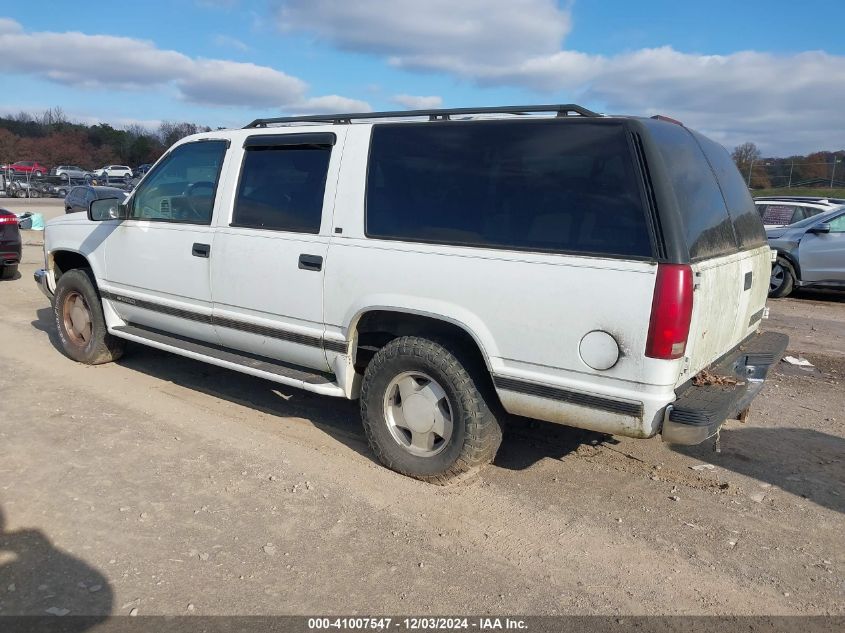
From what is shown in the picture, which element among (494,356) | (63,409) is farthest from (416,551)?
(63,409)

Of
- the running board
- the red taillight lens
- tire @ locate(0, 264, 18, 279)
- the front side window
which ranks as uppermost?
the front side window

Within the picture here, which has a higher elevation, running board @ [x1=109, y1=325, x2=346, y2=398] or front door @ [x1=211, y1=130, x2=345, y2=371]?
front door @ [x1=211, y1=130, x2=345, y2=371]

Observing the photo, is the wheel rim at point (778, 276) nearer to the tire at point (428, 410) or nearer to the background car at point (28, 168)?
the tire at point (428, 410)

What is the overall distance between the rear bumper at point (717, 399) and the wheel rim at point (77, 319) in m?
5.09

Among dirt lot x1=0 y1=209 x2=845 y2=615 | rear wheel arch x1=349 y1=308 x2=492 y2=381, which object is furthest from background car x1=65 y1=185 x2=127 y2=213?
rear wheel arch x1=349 y1=308 x2=492 y2=381

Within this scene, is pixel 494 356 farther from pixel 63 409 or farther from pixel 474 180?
pixel 63 409

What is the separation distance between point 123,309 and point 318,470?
8.59ft

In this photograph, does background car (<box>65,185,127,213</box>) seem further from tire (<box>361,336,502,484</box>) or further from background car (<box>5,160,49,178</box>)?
background car (<box>5,160,49,178</box>)

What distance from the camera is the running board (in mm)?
4529

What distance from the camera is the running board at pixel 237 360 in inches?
178

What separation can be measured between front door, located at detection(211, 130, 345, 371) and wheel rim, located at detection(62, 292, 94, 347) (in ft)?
6.61

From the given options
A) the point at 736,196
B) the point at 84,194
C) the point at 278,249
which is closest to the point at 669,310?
the point at 736,196

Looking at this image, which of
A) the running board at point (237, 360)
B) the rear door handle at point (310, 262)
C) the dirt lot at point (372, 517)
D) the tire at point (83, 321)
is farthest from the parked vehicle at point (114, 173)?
the rear door handle at point (310, 262)

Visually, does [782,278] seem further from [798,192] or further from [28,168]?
[28,168]
